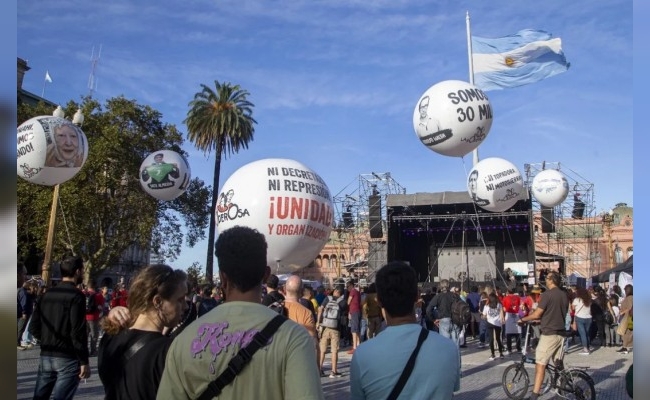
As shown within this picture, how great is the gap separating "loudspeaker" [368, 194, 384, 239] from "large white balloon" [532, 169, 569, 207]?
9119 millimetres

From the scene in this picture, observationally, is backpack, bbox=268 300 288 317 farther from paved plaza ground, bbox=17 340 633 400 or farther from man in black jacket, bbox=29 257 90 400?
paved plaza ground, bbox=17 340 633 400

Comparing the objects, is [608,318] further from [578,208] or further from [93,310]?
[578,208]

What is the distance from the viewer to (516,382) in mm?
8836

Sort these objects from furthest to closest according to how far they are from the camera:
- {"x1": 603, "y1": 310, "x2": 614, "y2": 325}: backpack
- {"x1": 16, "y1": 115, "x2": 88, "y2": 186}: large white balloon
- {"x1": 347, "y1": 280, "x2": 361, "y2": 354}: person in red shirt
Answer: {"x1": 603, "y1": 310, "x2": 614, "y2": 325}: backpack
{"x1": 347, "y1": 280, "x2": 361, "y2": 354}: person in red shirt
{"x1": 16, "y1": 115, "x2": 88, "y2": 186}: large white balloon

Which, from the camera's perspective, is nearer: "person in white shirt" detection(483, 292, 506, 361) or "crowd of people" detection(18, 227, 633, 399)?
"crowd of people" detection(18, 227, 633, 399)

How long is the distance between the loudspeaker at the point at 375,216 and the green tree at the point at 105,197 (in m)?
13.9

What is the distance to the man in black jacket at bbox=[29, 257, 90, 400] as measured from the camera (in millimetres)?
5355

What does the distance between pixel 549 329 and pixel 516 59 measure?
46.1ft

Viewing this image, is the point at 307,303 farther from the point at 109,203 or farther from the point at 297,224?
the point at 109,203

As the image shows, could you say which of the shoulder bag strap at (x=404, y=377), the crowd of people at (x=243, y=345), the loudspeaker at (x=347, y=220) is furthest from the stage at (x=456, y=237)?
the shoulder bag strap at (x=404, y=377)

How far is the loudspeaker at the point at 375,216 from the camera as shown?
2922 centimetres

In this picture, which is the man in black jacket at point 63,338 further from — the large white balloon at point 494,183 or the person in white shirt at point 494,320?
the large white balloon at point 494,183

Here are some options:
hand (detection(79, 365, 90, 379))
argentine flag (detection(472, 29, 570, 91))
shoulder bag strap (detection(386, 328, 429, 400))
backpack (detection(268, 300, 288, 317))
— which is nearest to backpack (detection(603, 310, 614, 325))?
argentine flag (detection(472, 29, 570, 91))

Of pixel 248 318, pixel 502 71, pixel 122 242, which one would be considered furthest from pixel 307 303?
pixel 122 242
